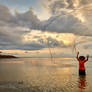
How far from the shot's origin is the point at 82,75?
1964 cm

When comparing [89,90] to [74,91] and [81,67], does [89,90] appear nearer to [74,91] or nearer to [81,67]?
[74,91]

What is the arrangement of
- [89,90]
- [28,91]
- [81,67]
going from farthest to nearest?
[81,67] < [89,90] < [28,91]

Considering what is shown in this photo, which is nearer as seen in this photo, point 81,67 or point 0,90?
point 0,90

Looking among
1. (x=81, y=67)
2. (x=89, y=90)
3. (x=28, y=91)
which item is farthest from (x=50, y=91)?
(x=81, y=67)

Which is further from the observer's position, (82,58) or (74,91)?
(82,58)

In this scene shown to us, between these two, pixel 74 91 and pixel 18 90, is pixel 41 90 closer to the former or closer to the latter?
pixel 18 90

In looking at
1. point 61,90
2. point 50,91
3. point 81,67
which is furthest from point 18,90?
point 81,67

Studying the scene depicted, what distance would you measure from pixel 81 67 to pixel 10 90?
11516 mm

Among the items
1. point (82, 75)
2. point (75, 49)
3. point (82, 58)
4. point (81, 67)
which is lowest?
point (82, 75)

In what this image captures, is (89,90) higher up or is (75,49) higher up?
(75,49)

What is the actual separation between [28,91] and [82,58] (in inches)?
449

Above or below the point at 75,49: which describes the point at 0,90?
below

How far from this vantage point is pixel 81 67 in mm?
19422

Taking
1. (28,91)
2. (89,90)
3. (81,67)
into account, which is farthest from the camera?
(81,67)
